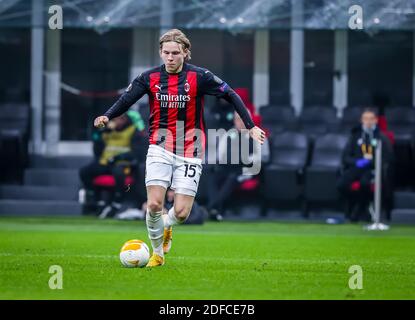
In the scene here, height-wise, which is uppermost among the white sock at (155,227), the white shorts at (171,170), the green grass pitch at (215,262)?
the white shorts at (171,170)

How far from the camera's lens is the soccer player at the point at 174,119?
37.1ft

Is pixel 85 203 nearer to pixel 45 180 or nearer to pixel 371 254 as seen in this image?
pixel 45 180

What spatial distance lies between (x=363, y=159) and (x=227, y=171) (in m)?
2.30

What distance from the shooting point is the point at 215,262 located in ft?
39.9

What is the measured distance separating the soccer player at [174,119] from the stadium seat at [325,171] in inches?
373

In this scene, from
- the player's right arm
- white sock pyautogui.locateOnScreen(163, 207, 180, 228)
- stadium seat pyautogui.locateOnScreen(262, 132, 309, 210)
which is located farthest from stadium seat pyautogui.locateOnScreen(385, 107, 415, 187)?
the player's right arm

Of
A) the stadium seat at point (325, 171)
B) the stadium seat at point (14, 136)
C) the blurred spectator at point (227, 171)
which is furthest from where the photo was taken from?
the stadium seat at point (14, 136)

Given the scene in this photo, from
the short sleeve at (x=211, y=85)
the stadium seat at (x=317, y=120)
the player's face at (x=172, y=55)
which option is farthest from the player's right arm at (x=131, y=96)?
the stadium seat at (x=317, y=120)

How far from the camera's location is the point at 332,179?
68.6 feet

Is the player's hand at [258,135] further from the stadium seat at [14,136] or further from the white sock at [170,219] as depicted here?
the stadium seat at [14,136]

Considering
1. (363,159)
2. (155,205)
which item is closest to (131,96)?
(155,205)
